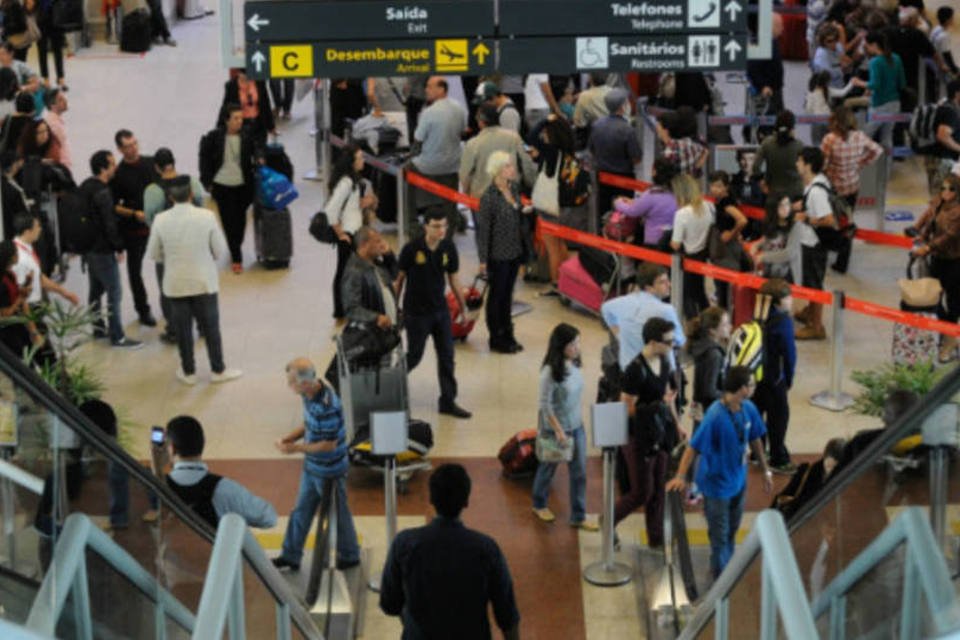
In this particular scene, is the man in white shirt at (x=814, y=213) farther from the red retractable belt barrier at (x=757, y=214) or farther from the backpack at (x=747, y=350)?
the backpack at (x=747, y=350)

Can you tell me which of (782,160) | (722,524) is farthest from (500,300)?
(722,524)

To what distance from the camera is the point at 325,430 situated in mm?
10367

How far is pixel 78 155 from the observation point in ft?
65.8

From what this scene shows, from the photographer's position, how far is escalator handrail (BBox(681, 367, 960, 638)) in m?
4.74

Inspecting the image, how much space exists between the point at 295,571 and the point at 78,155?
33.6ft

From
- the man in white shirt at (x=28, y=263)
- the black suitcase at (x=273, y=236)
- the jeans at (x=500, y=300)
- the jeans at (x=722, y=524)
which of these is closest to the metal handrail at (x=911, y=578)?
the jeans at (x=722, y=524)

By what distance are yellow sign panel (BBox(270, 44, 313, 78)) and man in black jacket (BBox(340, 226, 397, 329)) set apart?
50.8 inches

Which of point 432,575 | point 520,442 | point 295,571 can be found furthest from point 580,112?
point 432,575

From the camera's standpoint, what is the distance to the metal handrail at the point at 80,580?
4852mm

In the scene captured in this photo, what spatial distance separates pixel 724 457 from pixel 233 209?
6.79 m

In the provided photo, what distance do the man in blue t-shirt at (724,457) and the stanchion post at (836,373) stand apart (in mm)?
2696

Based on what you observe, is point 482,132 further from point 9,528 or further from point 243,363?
point 9,528

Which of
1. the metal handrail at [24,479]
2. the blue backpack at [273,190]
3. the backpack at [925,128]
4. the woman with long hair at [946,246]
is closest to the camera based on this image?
the metal handrail at [24,479]

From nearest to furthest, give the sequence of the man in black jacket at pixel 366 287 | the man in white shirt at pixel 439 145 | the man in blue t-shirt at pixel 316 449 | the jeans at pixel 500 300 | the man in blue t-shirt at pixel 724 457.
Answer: the man in blue t-shirt at pixel 724 457
the man in blue t-shirt at pixel 316 449
the man in black jacket at pixel 366 287
the jeans at pixel 500 300
the man in white shirt at pixel 439 145
